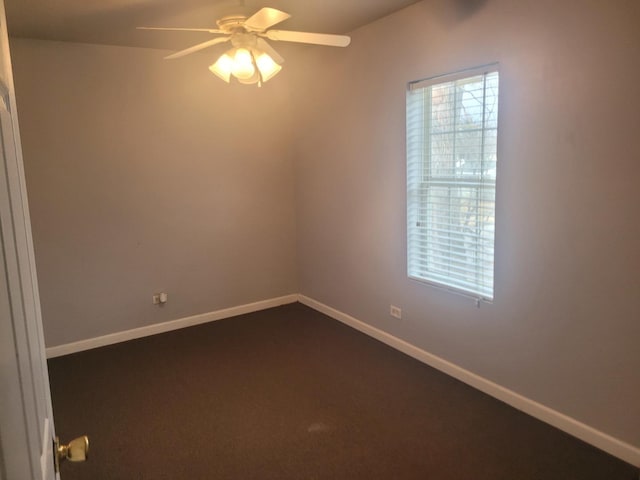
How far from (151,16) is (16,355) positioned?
299 centimetres

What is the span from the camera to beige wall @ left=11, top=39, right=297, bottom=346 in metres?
3.66

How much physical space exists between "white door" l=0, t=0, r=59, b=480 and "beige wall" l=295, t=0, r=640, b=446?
2429 millimetres

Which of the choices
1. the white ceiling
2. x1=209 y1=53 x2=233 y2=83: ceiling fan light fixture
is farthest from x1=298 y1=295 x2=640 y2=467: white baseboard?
the white ceiling

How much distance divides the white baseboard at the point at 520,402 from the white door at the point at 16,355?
8.49ft

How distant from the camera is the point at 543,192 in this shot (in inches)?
100

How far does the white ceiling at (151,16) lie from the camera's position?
9.31ft

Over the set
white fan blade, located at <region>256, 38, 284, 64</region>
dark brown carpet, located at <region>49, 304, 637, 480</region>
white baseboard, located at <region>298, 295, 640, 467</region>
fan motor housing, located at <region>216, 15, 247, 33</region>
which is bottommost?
dark brown carpet, located at <region>49, 304, 637, 480</region>

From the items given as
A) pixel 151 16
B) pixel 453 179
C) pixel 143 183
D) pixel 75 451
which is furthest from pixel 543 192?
pixel 143 183

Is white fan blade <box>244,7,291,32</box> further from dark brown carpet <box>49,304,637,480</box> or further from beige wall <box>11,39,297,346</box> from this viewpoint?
dark brown carpet <box>49,304,637,480</box>

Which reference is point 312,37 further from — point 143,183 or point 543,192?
point 143,183

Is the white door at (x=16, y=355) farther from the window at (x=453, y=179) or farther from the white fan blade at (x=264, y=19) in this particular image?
the window at (x=453, y=179)

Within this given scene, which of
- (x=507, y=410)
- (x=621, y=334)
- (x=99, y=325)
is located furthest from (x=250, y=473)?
(x=99, y=325)

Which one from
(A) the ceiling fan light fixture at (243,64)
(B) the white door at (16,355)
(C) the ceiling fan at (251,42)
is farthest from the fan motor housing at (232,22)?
(B) the white door at (16,355)

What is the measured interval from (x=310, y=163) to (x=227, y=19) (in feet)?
7.08
